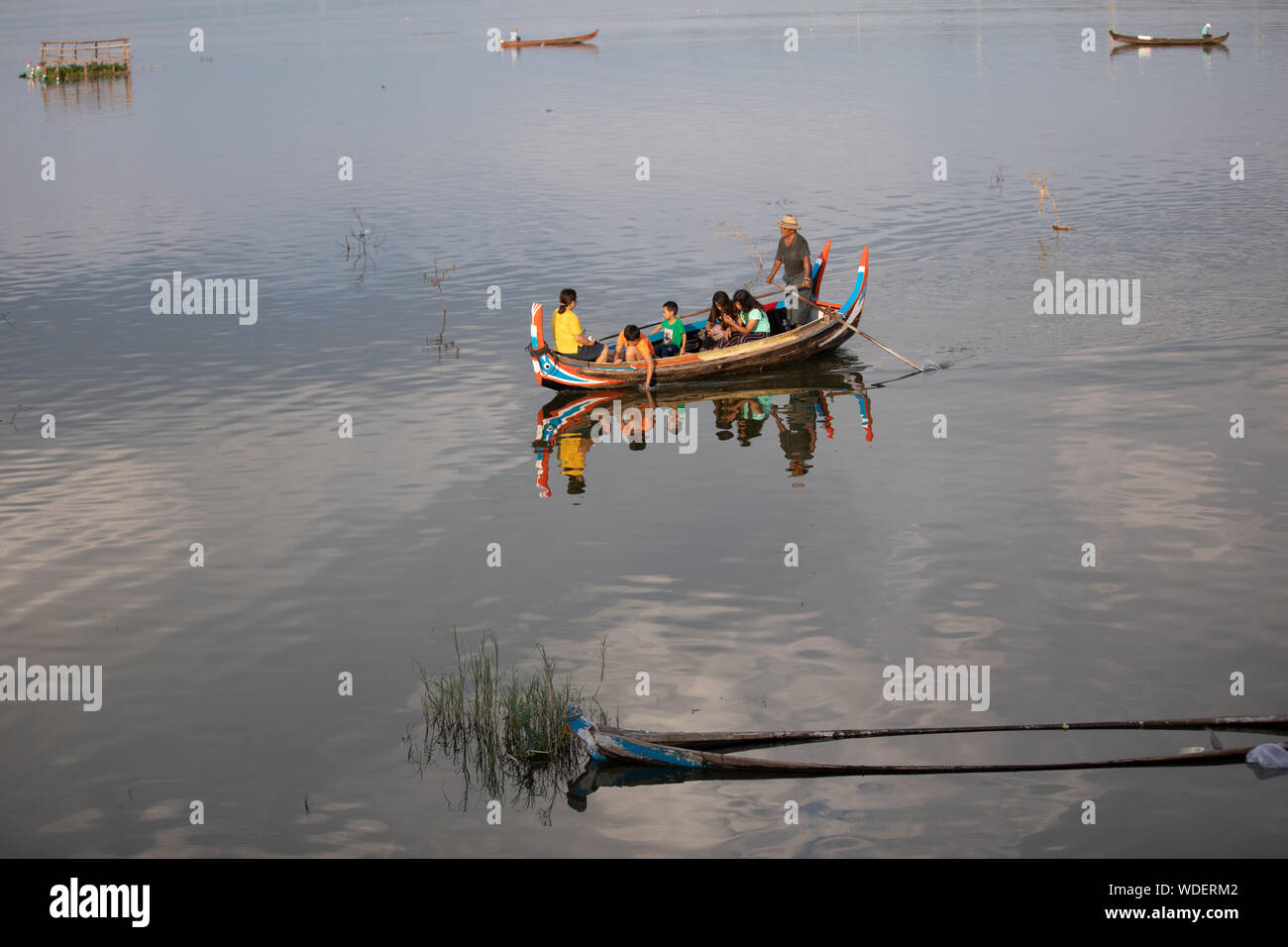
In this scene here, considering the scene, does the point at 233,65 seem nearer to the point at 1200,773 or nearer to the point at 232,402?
the point at 232,402

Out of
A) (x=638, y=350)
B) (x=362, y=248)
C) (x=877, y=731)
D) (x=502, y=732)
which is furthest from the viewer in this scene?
(x=362, y=248)

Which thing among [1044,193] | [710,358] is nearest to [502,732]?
[710,358]

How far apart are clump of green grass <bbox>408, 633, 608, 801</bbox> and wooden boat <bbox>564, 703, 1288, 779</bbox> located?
485mm

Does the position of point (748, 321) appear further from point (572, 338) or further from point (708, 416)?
point (572, 338)

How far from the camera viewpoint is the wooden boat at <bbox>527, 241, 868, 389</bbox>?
22156 millimetres

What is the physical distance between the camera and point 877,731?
11.2 metres

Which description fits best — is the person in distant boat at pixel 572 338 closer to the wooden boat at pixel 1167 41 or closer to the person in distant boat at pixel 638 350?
the person in distant boat at pixel 638 350

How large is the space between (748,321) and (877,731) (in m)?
12.9

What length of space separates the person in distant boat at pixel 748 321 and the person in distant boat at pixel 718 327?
0.15 metres

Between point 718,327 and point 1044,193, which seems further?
point 1044,193

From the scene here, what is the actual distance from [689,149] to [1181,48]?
134ft

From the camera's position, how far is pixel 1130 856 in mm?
10180

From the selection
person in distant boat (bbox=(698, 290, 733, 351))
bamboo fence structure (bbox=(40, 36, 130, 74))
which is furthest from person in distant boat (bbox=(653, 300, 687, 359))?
bamboo fence structure (bbox=(40, 36, 130, 74))

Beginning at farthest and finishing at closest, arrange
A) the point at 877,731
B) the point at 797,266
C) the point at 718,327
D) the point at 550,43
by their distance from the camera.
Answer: the point at 550,43
the point at 797,266
the point at 718,327
the point at 877,731
